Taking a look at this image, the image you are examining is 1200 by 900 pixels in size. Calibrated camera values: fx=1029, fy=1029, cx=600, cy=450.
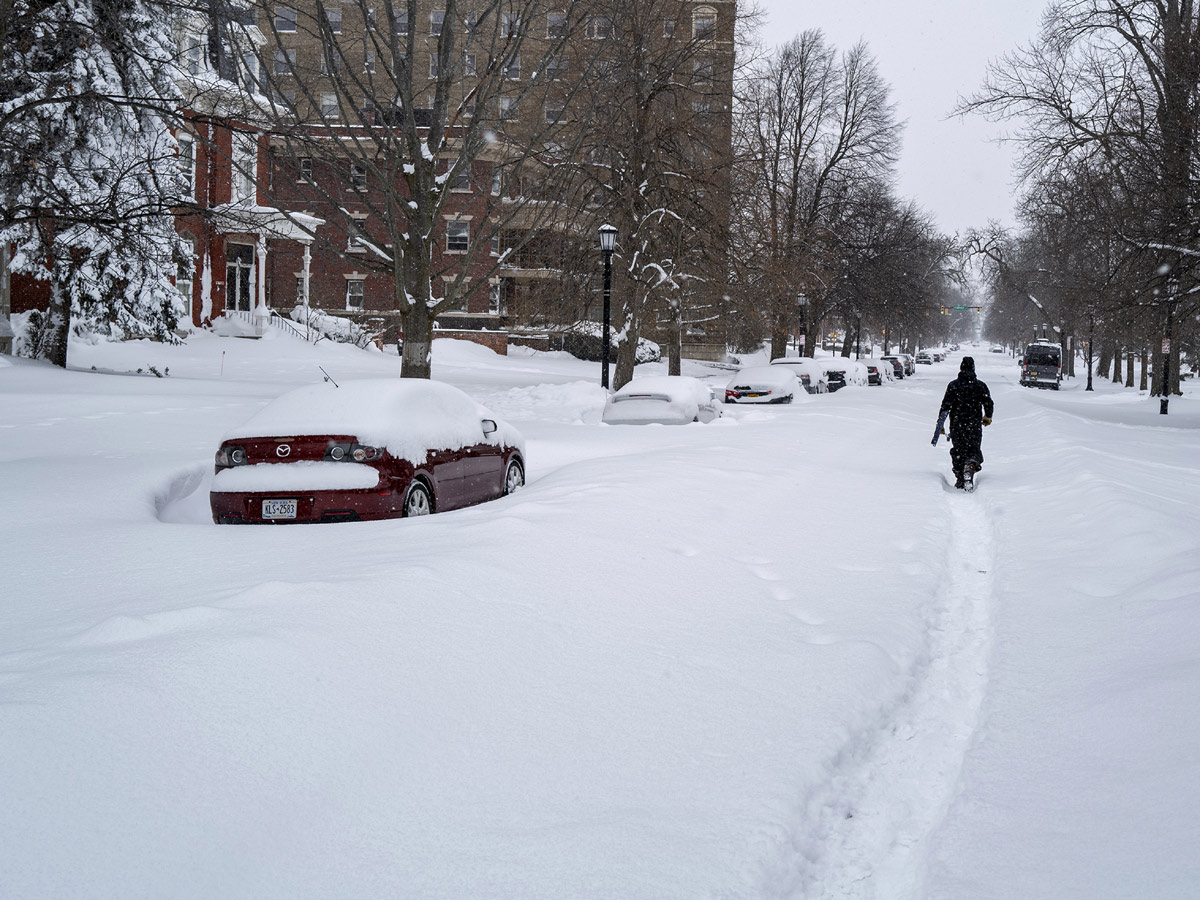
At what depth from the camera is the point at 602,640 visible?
5.77 metres

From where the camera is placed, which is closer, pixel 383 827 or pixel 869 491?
pixel 383 827

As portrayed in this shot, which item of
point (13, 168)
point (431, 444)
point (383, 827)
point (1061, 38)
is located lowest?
point (383, 827)

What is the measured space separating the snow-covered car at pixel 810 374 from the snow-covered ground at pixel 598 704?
27.3 m

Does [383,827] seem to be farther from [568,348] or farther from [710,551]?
[568,348]

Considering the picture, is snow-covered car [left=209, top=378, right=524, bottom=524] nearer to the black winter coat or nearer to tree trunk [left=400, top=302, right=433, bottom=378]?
tree trunk [left=400, top=302, right=433, bottom=378]

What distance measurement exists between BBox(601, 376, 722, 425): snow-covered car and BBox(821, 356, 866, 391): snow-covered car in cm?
1950

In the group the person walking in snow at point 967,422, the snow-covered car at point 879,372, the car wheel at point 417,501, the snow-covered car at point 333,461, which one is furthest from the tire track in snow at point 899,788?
the snow-covered car at point 879,372

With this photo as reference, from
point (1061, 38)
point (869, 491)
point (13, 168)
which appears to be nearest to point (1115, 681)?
point (869, 491)

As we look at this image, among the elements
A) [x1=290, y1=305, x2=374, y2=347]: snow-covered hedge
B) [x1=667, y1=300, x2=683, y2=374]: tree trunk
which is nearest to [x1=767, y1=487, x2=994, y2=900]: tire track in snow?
[x1=667, y1=300, x2=683, y2=374]: tree trunk

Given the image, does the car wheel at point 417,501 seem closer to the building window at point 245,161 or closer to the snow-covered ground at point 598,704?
the snow-covered ground at point 598,704

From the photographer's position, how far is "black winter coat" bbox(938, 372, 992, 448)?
44.2ft

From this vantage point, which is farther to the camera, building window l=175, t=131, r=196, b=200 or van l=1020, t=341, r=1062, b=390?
van l=1020, t=341, r=1062, b=390

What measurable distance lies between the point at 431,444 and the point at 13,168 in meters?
8.07

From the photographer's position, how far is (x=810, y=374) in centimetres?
3750
